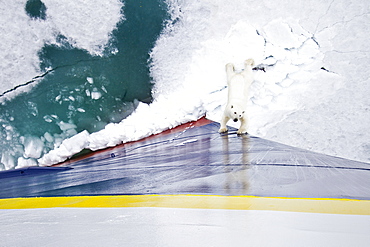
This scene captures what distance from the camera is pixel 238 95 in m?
2.10

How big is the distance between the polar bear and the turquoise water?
606 mm

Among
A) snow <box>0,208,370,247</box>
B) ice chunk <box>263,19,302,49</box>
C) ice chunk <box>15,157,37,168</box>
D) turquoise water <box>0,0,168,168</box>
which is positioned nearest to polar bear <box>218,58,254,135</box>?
ice chunk <box>263,19,302,49</box>

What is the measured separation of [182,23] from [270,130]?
97 cm

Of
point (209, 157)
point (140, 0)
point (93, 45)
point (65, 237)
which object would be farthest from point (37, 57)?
point (65, 237)

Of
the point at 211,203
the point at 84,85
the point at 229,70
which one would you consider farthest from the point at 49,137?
the point at 211,203

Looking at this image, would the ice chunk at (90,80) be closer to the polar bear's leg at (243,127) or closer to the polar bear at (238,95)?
the polar bear at (238,95)

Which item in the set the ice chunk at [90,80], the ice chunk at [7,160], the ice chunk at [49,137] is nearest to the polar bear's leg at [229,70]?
the ice chunk at [90,80]

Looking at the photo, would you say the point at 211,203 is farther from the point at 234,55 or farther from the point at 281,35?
the point at 281,35

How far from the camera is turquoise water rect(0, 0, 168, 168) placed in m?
2.44

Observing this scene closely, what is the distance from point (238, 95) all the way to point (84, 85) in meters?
1.07

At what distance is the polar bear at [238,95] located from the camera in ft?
6.63

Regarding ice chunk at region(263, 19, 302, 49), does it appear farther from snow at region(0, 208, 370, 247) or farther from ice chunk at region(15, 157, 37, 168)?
ice chunk at region(15, 157, 37, 168)

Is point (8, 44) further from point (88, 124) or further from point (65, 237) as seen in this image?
point (65, 237)

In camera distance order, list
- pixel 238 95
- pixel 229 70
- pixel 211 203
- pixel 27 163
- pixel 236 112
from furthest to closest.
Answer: pixel 27 163 < pixel 229 70 < pixel 238 95 < pixel 236 112 < pixel 211 203
